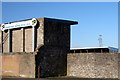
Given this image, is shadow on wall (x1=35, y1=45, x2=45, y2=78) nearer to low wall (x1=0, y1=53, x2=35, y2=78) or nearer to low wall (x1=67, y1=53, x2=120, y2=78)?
low wall (x1=0, y1=53, x2=35, y2=78)

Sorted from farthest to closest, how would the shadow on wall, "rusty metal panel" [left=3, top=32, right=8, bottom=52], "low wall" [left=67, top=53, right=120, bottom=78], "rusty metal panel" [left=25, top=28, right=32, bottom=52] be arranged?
"rusty metal panel" [left=3, top=32, right=8, bottom=52]
"rusty metal panel" [left=25, top=28, right=32, bottom=52]
the shadow on wall
"low wall" [left=67, top=53, right=120, bottom=78]

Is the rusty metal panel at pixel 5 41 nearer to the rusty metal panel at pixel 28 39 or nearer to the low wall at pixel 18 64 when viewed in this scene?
the low wall at pixel 18 64

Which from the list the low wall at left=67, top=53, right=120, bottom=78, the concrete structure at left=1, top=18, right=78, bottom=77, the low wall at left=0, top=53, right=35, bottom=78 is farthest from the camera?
the concrete structure at left=1, top=18, right=78, bottom=77

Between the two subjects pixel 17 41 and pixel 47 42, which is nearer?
pixel 47 42

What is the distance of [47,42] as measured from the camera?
3150cm

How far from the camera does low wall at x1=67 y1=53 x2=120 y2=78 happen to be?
27.6m

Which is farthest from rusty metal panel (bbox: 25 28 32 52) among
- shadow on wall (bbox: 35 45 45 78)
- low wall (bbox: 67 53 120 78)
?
low wall (bbox: 67 53 120 78)

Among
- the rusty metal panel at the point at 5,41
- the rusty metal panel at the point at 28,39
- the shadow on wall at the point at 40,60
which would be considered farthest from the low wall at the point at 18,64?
the rusty metal panel at the point at 5,41

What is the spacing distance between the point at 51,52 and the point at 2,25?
1108cm

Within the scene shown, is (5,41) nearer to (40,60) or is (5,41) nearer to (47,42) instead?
(47,42)

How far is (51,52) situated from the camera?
104ft

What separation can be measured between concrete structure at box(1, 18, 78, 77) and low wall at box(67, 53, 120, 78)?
167 cm

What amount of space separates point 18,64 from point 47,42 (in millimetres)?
4966

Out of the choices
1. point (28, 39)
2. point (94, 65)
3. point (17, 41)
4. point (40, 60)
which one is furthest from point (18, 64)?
point (94, 65)
